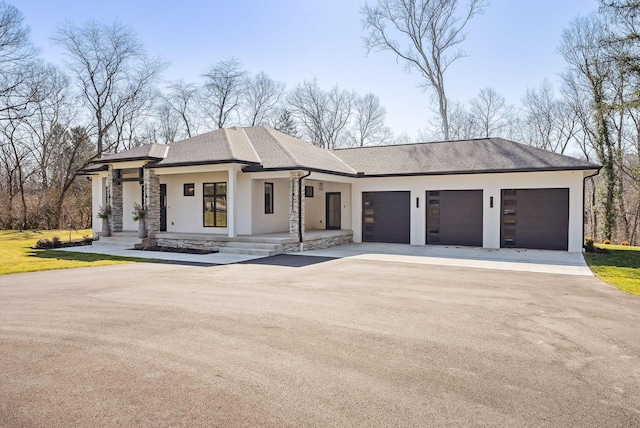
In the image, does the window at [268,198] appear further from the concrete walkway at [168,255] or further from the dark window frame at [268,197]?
the concrete walkway at [168,255]

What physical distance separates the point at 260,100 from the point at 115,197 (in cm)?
2182

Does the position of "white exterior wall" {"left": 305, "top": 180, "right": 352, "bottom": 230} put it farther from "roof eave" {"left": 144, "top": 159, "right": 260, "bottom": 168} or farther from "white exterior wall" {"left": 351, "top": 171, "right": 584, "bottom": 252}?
"roof eave" {"left": 144, "top": 159, "right": 260, "bottom": 168}

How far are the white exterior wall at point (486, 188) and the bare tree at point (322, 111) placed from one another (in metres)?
21.1

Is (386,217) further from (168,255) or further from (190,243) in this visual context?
(168,255)

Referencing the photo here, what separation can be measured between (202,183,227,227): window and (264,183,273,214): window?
1.59m

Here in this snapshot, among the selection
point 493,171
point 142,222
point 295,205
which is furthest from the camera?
point 142,222

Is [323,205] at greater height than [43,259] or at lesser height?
greater

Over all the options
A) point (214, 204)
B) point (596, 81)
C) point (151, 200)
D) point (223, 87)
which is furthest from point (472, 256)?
point (223, 87)

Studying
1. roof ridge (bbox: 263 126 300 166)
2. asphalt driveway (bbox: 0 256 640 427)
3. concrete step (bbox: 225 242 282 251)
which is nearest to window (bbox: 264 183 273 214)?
roof ridge (bbox: 263 126 300 166)

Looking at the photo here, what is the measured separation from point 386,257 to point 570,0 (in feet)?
48.5

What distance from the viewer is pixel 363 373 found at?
4.15 metres

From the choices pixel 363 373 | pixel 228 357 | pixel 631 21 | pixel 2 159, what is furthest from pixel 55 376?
pixel 2 159

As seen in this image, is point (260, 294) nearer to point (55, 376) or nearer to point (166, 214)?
point (55, 376)

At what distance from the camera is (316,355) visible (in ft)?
15.2
